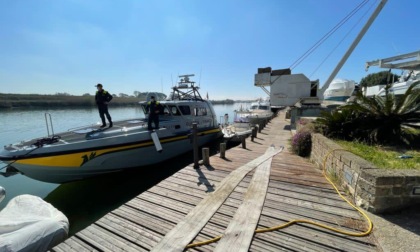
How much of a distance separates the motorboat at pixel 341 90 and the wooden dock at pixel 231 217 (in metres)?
30.9

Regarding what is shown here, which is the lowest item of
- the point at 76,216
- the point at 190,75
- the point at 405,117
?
the point at 76,216

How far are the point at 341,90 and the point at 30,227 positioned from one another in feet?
118

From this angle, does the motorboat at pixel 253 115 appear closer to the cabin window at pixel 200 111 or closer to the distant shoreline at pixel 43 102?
the cabin window at pixel 200 111

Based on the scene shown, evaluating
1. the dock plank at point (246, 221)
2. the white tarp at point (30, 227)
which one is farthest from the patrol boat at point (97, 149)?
the dock plank at point (246, 221)

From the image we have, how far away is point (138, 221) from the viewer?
3.01m

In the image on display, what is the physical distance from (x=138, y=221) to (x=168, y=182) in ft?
4.85

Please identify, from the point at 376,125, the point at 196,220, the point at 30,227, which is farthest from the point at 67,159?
the point at 376,125

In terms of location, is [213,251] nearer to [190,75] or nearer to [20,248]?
[20,248]

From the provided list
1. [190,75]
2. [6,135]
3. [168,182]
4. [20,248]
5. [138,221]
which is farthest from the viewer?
[6,135]

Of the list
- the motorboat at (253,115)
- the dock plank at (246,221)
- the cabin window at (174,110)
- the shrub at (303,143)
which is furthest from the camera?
the motorboat at (253,115)

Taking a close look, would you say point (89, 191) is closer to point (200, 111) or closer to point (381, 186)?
point (200, 111)

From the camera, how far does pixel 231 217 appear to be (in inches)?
117

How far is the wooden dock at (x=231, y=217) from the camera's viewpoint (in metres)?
2.42

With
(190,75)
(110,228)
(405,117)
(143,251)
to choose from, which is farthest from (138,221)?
(190,75)
